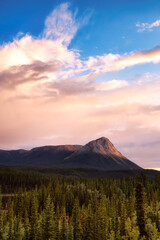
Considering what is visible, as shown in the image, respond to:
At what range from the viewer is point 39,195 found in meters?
172

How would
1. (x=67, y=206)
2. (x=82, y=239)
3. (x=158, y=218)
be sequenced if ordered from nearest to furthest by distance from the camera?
(x=82, y=239) < (x=158, y=218) < (x=67, y=206)

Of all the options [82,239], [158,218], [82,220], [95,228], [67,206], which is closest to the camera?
[95,228]

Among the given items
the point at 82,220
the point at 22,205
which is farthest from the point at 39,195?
the point at 82,220

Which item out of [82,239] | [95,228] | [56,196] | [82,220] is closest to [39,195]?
[56,196]

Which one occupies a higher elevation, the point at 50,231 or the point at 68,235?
the point at 50,231

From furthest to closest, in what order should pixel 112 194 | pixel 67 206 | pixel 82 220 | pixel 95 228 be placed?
pixel 112 194 → pixel 67 206 → pixel 82 220 → pixel 95 228

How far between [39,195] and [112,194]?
171 ft

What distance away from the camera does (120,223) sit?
10431 cm

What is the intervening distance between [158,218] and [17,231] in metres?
64.9

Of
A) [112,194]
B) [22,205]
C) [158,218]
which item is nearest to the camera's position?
[158,218]

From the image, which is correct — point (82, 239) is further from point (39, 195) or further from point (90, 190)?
point (90, 190)

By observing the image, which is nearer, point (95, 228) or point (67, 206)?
point (95, 228)

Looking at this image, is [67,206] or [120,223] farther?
[67,206]

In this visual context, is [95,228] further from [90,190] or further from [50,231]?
[90,190]
